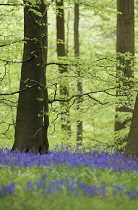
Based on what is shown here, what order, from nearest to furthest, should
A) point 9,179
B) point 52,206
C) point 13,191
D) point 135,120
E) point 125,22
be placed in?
point 52,206 → point 13,191 → point 9,179 → point 135,120 → point 125,22

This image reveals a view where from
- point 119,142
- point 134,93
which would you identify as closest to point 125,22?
point 134,93

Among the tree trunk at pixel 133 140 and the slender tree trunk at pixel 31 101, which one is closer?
the tree trunk at pixel 133 140

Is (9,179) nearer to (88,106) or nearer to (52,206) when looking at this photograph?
(52,206)

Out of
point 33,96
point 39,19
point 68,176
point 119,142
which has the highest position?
point 39,19

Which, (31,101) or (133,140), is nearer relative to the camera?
(133,140)

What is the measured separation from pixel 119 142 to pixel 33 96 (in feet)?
17.8

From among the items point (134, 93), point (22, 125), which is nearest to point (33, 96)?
point (22, 125)

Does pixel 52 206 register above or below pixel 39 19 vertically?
below

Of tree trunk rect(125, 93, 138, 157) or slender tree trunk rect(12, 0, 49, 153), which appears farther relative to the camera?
slender tree trunk rect(12, 0, 49, 153)

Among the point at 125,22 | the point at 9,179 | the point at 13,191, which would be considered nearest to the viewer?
the point at 13,191

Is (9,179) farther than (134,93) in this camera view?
No

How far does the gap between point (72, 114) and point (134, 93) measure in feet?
8.10

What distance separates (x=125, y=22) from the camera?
555 inches

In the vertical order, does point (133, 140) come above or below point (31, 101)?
below
